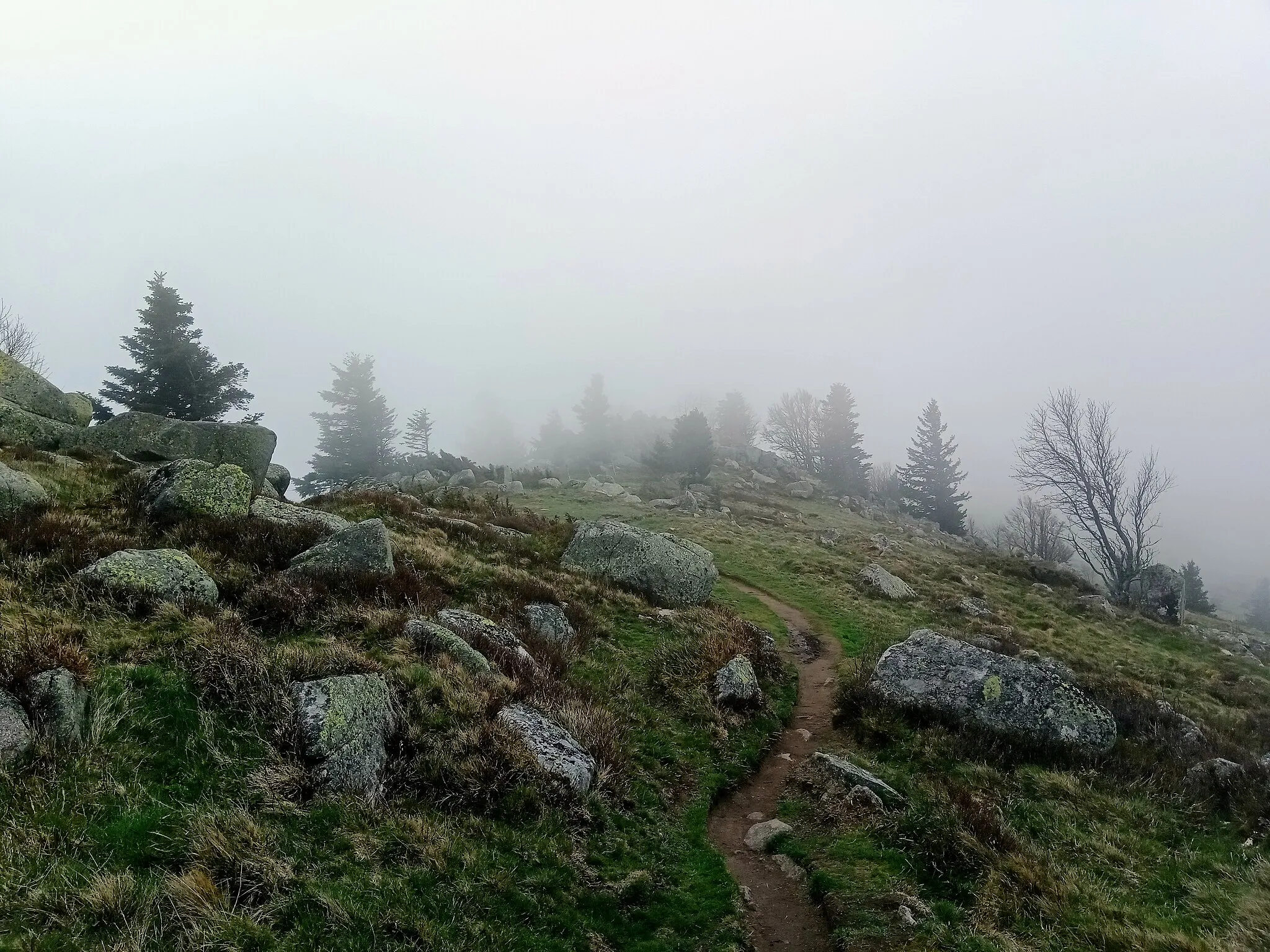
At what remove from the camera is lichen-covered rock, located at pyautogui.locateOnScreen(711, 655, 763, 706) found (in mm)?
13078

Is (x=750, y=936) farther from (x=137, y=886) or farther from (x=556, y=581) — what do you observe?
(x=556, y=581)

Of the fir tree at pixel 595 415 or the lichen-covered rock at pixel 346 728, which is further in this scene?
the fir tree at pixel 595 415

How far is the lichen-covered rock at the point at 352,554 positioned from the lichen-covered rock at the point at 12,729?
5808 millimetres

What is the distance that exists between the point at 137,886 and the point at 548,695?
5.95m

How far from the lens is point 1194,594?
53562mm

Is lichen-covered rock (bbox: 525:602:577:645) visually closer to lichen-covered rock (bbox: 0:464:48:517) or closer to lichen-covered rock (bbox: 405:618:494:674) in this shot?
lichen-covered rock (bbox: 405:618:494:674)

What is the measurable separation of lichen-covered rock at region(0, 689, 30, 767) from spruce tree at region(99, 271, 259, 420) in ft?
108

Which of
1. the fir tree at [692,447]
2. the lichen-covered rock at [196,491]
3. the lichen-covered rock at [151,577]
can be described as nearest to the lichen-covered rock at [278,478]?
the lichen-covered rock at [196,491]

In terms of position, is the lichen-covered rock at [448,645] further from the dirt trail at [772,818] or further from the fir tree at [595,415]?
the fir tree at [595,415]

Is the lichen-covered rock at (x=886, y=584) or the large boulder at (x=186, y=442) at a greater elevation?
the large boulder at (x=186, y=442)

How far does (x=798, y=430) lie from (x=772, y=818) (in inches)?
3465

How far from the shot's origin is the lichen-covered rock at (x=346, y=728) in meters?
7.00

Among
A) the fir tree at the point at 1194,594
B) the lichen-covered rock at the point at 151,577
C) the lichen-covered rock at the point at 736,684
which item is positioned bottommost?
the fir tree at the point at 1194,594

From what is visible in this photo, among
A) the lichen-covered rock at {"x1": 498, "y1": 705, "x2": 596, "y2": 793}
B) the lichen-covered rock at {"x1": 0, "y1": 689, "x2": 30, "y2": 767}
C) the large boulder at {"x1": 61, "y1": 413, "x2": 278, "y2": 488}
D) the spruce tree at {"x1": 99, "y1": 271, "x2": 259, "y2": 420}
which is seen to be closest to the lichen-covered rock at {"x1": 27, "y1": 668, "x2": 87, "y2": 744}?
the lichen-covered rock at {"x1": 0, "y1": 689, "x2": 30, "y2": 767}
